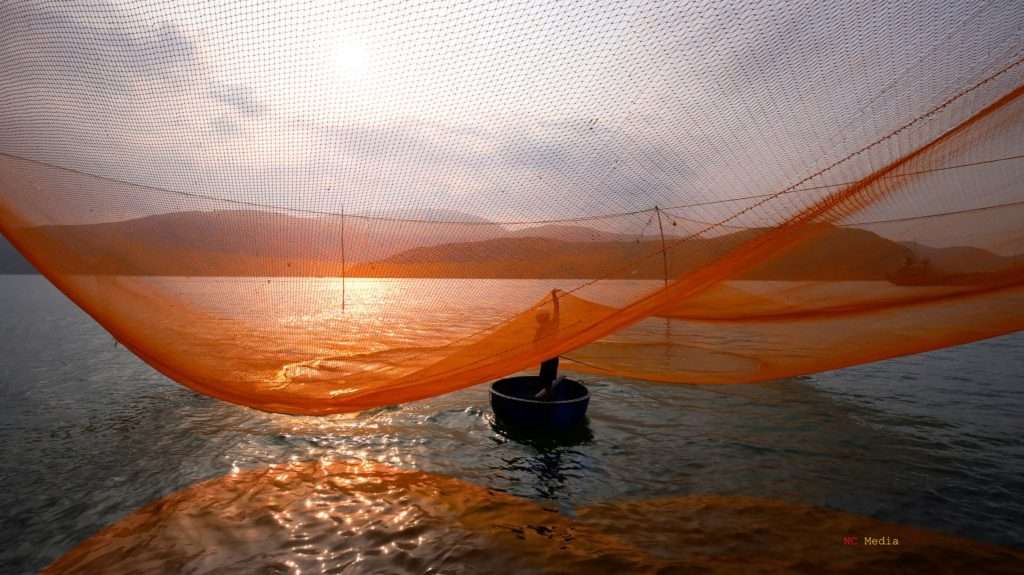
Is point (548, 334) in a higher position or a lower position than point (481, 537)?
higher

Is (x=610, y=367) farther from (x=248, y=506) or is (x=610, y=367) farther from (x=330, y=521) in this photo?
(x=248, y=506)

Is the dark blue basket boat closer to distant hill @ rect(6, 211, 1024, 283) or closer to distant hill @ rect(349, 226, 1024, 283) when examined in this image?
distant hill @ rect(349, 226, 1024, 283)

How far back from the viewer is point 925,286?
508 cm

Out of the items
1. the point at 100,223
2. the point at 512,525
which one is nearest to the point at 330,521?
the point at 512,525

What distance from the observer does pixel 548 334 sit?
16.1 feet

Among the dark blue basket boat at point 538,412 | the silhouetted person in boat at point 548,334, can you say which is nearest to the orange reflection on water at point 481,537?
the dark blue basket boat at point 538,412

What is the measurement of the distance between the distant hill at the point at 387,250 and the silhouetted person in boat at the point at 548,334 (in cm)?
74

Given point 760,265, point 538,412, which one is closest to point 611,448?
point 538,412

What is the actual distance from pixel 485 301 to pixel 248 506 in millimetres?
3395

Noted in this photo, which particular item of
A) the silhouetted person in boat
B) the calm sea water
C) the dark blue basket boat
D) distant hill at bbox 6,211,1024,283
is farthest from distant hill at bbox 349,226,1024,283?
the calm sea water

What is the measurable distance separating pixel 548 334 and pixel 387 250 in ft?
6.54

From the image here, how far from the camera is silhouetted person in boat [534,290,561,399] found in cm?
512

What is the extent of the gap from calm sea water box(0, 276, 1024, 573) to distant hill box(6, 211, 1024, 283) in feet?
8.21

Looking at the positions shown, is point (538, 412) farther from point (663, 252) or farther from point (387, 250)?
point (387, 250)
